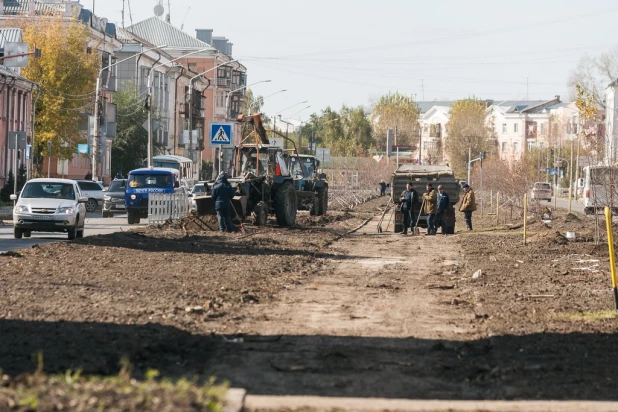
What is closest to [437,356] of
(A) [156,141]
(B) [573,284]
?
(B) [573,284]

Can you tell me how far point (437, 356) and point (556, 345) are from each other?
1273mm

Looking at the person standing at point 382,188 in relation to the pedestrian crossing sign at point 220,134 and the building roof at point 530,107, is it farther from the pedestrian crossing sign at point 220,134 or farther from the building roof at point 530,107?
the building roof at point 530,107

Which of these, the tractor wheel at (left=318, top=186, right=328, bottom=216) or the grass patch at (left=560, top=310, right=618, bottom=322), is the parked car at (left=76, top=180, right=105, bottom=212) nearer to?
the tractor wheel at (left=318, top=186, right=328, bottom=216)

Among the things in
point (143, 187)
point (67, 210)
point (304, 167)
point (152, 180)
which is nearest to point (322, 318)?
point (67, 210)

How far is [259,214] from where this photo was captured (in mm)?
34406

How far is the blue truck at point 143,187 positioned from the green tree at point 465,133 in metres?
81.9

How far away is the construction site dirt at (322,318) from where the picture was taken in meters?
9.02

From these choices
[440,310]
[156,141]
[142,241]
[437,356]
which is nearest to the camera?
[437,356]

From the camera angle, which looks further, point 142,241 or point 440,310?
point 142,241

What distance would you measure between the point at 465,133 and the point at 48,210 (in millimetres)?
104928

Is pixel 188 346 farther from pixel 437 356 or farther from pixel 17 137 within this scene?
pixel 17 137

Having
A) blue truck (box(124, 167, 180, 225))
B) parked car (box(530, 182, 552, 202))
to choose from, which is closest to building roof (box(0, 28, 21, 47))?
blue truck (box(124, 167, 180, 225))

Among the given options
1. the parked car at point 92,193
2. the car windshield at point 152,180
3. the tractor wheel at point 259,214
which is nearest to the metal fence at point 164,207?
the car windshield at point 152,180

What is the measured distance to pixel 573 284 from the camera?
17672mm
